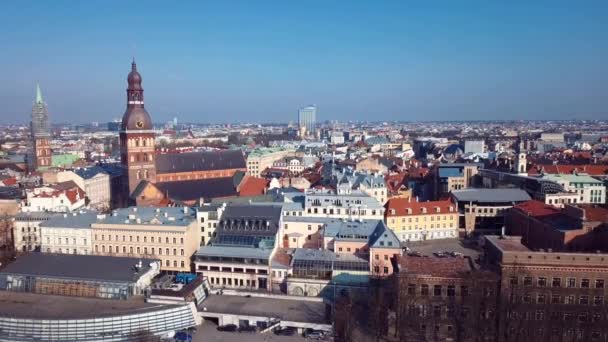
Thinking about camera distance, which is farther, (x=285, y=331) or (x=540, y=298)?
(x=285, y=331)

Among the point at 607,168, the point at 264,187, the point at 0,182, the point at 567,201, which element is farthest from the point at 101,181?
the point at 607,168

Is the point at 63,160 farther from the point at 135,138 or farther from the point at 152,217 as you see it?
the point at 152,217

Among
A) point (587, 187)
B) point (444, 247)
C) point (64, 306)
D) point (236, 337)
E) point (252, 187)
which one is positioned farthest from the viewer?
point (252, 187)

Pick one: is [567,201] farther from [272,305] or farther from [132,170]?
[132,170]

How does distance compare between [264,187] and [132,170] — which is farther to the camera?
[264,187]

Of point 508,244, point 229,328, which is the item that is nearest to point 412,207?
point 508,244

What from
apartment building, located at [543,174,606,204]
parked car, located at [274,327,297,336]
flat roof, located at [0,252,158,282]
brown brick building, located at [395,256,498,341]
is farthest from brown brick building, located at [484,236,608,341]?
apartment building, located at [543,174,606,204]

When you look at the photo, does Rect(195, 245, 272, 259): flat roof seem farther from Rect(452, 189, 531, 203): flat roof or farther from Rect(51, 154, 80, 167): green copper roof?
Rect(51, 154, 80, 167): green copper roof
